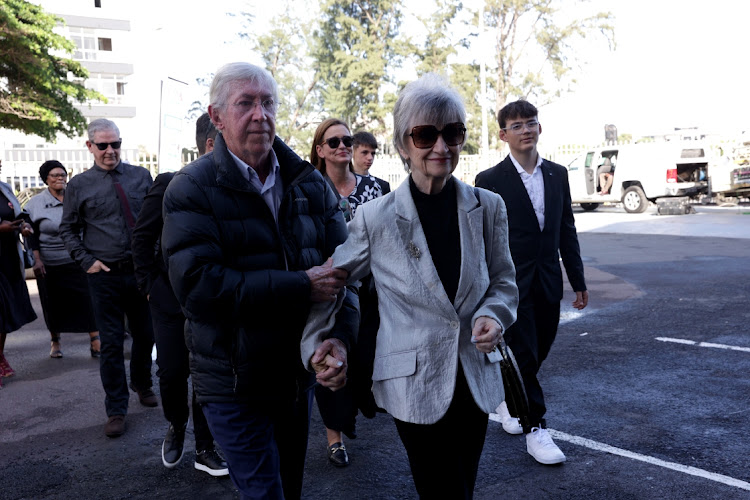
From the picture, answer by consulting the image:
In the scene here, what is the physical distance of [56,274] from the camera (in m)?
7.87

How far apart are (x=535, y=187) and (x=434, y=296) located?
2267 millimetres

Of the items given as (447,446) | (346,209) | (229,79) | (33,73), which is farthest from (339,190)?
(33,73)

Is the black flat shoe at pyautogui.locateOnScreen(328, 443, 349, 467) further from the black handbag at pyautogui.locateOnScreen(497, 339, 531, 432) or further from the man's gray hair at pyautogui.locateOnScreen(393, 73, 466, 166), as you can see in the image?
the man's gray hair at pyautogui.locateOnScreen(393, 73, 466, 166)

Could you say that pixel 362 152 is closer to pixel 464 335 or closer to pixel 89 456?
pixel 89 456

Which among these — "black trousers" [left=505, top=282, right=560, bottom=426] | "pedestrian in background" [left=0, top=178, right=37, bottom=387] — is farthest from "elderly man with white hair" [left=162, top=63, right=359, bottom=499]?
"pedestrian in background" [left=0, top=178, right=37, bottom=387]

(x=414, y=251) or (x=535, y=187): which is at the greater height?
(x=535, y=187)

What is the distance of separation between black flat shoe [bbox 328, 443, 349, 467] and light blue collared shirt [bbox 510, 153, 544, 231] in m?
1.79

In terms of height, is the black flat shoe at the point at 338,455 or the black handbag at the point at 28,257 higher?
the black handbag at the point at 28,257

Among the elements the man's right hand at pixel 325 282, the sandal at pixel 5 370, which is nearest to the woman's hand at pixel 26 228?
the sandal at pixel 5 370

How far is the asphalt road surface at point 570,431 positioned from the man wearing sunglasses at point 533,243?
15.6 inches

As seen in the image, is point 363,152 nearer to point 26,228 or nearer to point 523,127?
point 523,127

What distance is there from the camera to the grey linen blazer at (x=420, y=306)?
242 centimetres

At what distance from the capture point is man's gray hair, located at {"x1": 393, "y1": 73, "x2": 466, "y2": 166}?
8.25ft

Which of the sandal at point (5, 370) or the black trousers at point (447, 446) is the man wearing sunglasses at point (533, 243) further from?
the sandal at point (5, 370)
